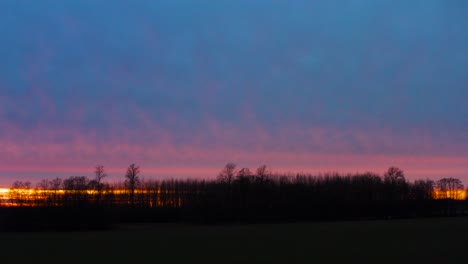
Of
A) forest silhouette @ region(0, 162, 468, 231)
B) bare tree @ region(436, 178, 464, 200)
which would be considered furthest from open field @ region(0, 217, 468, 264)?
bare tree @ region(436, 178, 464, 200)

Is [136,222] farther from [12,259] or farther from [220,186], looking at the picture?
[12,259]

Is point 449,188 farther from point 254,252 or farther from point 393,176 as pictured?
point 254,252

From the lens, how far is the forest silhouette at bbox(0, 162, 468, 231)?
81.7 metres

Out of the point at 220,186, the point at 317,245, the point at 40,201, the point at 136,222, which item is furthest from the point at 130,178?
the point at 317,245

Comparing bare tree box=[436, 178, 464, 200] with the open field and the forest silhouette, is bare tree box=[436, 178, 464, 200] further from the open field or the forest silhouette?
the open field

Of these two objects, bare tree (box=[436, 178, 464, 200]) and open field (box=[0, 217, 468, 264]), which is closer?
open field (box=[0, 217, 468, 264])

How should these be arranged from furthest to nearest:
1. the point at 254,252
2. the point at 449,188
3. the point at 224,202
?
the point at 449,188
the point at 224,202
the point at 254,252

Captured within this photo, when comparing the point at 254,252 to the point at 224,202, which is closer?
the point at 254,252

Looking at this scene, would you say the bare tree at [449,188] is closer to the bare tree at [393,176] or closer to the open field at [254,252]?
the bare tree at [393,176]

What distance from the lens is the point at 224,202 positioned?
4338 inches

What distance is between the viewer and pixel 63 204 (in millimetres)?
83562

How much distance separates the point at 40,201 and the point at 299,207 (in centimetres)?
5170

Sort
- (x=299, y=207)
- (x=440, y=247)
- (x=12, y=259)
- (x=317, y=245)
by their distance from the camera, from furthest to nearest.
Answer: (x=299, y=207) → (x=317, y=245) → (x=440, y=247) → (x=12, y=259)

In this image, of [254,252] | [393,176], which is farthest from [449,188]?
[254,252]
